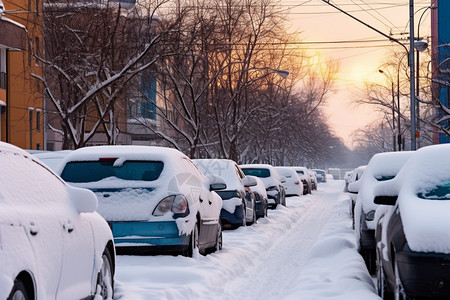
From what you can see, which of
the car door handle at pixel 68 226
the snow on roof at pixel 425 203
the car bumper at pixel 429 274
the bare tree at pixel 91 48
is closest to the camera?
the car door handle at pixel 68 226

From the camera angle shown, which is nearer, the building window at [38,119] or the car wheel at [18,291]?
the car wheel at [18,291]

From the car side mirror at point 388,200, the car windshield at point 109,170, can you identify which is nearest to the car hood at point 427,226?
the car side mirror at point 388,200

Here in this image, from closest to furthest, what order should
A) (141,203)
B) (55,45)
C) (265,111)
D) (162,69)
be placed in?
(141,203), (55,45), (162,69), (265,111)

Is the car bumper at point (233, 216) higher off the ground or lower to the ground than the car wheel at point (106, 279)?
lower

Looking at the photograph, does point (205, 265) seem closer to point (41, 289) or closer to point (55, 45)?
point (41, 289)

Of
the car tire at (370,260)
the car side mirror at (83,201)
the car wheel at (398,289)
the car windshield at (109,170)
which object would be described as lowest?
the car tire at (370,260)

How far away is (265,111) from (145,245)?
49.4 metres

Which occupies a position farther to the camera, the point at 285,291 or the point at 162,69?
the point at 162,69

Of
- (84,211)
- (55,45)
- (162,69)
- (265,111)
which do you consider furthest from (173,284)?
(265,111)

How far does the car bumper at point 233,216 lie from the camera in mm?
19109

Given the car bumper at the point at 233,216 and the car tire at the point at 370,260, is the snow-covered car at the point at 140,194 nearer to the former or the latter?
the car tire at the point at 370,260

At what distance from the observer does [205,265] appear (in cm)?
1188

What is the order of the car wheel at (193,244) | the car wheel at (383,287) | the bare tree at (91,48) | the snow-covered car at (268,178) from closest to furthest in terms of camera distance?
the car wheel at (383,287)
the car wheel at (193,244)
the snow-covered car at (268,178)
the bare tree at (91,48)

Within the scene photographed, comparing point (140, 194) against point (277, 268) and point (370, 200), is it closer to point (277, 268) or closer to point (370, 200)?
point (277, 268)
